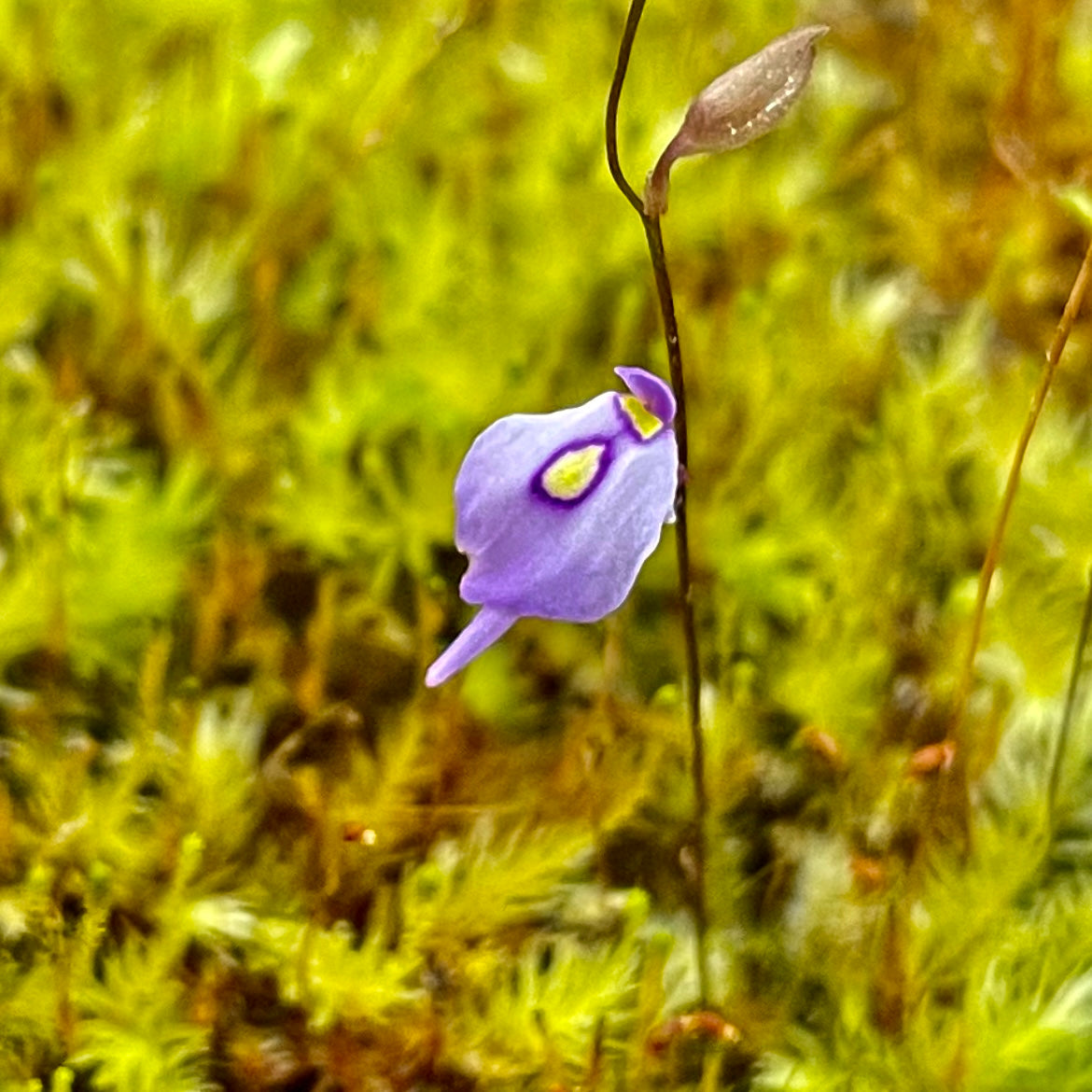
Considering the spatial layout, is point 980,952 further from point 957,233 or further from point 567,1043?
point 957,233

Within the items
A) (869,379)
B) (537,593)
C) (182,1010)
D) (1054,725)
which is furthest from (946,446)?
(182,1010)

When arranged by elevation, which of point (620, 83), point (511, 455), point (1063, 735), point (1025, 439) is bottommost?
point (1063, 735)

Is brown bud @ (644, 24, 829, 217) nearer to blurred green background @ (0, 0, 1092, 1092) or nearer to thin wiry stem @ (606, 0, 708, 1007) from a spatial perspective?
thin wiry stem @ (606, 0, 708, 1007)

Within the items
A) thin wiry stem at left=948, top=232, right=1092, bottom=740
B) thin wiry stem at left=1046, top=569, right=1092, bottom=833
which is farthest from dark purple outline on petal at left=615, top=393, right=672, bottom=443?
thin wiry stem at left=1046, top=569, right=1092, bottom=833

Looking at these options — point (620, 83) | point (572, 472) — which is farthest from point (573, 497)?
point (620, 83)

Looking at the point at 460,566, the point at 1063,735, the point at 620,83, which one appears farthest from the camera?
the point at 460,566

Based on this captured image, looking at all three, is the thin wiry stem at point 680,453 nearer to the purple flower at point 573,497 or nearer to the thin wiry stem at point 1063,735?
the purple flower at point 573,497

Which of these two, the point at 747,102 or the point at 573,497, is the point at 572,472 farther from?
the point at 747,102
